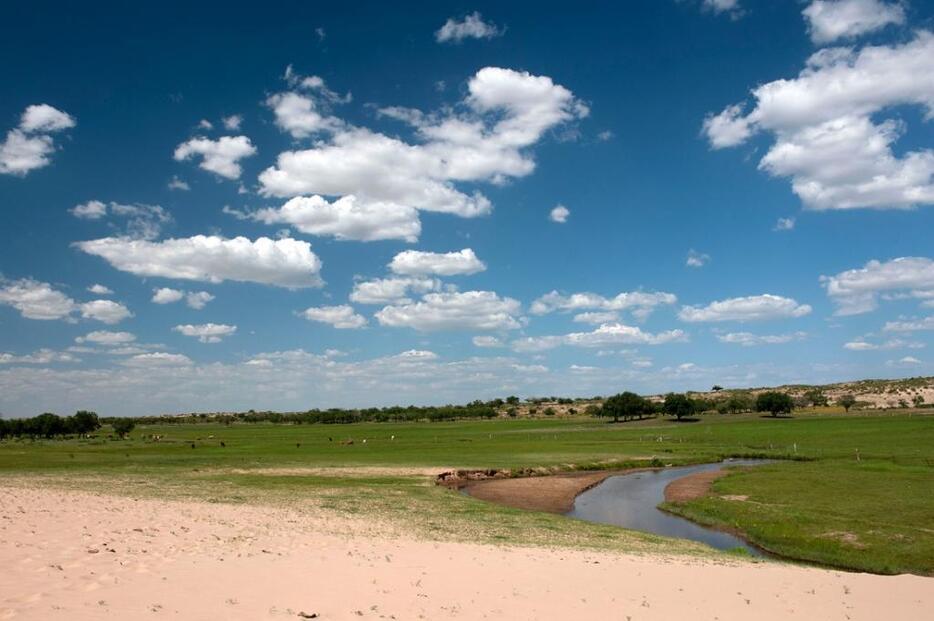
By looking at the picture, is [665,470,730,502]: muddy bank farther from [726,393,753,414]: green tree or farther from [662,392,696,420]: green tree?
[726,393,753,414]: green tree

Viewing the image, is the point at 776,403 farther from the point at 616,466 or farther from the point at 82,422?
the point at 82,422

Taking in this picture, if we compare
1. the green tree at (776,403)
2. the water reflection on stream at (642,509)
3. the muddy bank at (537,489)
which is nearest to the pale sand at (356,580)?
the water reflection on stream at (642,509)

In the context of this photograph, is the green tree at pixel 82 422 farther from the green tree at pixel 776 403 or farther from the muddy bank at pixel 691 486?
the green tree at pixel 776 403

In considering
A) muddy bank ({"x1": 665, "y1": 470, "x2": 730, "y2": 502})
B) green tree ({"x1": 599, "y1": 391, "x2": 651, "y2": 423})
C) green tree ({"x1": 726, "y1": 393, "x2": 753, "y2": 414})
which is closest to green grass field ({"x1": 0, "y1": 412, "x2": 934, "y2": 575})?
muddy bank ({"x1": 665, "y1": 470, "x2": 730, "y2": 502})

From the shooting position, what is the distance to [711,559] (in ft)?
74.7

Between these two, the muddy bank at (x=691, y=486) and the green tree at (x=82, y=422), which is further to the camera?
the green tree at (x=82, y=422)

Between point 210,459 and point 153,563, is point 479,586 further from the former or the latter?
point 210,459

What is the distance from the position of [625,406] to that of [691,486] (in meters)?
119

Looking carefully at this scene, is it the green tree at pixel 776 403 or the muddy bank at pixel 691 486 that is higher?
the green tree at pixel 776 403

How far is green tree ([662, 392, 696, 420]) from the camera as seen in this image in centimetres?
15862

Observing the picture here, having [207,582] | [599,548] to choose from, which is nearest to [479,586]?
[207,582]

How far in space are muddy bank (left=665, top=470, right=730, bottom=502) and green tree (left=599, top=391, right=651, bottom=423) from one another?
350ft

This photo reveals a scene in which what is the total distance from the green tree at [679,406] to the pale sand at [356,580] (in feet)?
471

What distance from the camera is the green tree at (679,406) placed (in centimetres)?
15862
